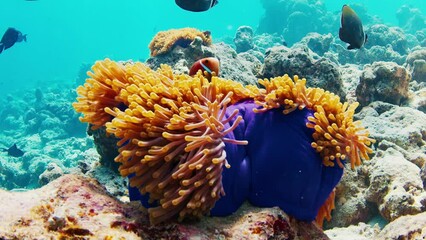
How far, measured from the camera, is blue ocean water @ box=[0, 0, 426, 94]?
191 feet

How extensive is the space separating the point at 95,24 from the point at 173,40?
95.2m

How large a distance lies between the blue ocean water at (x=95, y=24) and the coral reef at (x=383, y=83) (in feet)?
151

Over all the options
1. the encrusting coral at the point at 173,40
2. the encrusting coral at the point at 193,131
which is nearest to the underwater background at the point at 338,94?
the encrusting coral at the point at 173,40

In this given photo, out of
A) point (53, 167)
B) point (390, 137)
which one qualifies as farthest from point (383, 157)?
point (53, 167)

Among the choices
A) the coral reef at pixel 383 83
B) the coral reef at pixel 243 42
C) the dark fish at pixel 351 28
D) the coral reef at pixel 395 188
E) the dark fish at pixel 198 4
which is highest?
the coral reef at pixel 243 42

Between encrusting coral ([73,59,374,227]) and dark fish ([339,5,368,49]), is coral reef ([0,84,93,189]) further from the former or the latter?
encrusting coral ([73,59,374,227])

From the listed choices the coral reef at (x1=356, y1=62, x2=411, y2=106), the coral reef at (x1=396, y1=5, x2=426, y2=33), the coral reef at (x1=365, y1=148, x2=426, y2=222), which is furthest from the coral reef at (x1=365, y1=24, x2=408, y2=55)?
the coral reef at (x1=396, y1=5, x2=426, y2=33)

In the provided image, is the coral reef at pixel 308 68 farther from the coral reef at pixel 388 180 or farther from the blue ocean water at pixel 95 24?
the blue ocean water at pixel 95 24

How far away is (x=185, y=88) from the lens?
1.97 meters

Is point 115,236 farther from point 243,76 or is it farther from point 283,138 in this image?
point 243,76

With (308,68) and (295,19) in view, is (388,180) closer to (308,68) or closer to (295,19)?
(308,68)

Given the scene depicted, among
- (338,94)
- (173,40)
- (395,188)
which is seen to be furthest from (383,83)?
(173,40)

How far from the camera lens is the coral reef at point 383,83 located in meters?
4.72

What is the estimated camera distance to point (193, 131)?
178 cm
